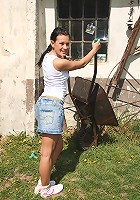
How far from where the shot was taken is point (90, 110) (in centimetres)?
448

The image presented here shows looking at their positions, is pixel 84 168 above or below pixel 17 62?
below

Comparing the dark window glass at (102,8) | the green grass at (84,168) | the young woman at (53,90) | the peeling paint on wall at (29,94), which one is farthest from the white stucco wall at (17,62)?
the young woman at (53,90)

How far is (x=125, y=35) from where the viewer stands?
5.29 metres

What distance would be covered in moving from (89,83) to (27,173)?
1652 mm

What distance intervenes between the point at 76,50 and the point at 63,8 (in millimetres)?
854

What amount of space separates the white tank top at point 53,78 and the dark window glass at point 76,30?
2.45 metres

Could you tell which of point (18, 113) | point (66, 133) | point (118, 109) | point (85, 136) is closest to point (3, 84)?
point (18, 113)

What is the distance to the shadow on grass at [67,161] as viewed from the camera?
4.09 metres

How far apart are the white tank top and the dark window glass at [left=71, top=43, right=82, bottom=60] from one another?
245cm

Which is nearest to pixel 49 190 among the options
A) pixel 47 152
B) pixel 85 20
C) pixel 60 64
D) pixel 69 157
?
pixel 47 152

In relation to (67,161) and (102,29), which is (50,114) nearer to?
(67,161)

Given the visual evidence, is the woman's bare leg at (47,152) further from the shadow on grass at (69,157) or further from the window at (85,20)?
the window at (85,20)

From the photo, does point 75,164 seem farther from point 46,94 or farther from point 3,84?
point 3,84

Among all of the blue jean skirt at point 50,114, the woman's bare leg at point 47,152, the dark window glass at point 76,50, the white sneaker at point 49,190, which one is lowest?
the white sneaker at point 49,190
